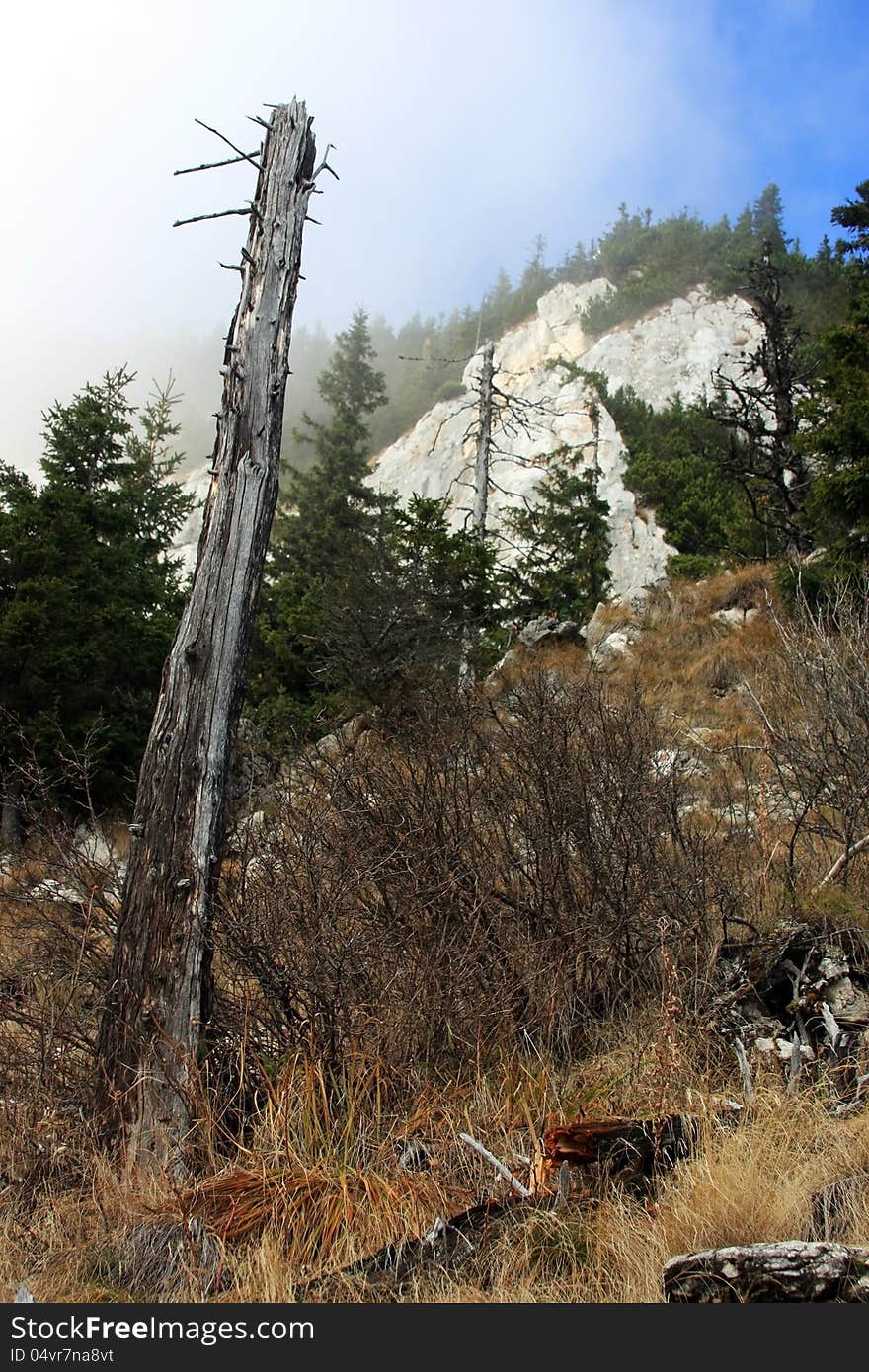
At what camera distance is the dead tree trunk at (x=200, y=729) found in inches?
164

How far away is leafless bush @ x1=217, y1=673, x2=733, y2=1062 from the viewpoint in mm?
4121

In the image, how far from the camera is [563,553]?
22750 millimetres

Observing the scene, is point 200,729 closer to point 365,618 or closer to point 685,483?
point 365,618

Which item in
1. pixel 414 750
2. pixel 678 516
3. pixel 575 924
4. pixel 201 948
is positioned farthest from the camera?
pixel 678 516

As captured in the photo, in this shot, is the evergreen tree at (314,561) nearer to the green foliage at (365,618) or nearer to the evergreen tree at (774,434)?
the green foliage at (365,618)

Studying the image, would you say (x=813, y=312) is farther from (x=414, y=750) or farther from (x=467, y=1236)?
(x=467, y=1236)

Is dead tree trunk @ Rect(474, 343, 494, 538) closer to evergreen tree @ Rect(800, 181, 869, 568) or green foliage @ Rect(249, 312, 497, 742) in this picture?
green foliage @ Rect(249, 312, 497, 742)

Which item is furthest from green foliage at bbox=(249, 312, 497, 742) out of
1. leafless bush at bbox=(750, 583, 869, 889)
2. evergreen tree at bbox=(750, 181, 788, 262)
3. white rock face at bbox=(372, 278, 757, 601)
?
evergreen tree at bbox=(750, 181, 788, 262)

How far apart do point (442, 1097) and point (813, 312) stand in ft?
139

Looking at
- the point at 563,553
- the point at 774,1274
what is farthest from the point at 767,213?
the point at 774,1274

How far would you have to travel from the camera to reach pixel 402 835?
4.76 m

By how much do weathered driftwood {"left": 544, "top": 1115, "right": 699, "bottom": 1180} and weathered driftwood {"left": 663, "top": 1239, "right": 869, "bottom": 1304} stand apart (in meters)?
0.68

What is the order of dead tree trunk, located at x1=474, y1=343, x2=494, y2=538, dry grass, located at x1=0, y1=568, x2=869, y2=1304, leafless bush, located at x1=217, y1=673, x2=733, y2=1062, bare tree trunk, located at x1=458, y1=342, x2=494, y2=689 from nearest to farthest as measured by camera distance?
dry grass, located at x1=0, y1=568, x2=869, y2=1304 → leafless bush, located at x1=217, y1=673, x2=733, y2=1062 → bare tree trunk, located at x1=458, y1=342, x2=494, y2=689 → dead tree trunk, located at x1=474, y1=343, x2=494, y2=538
